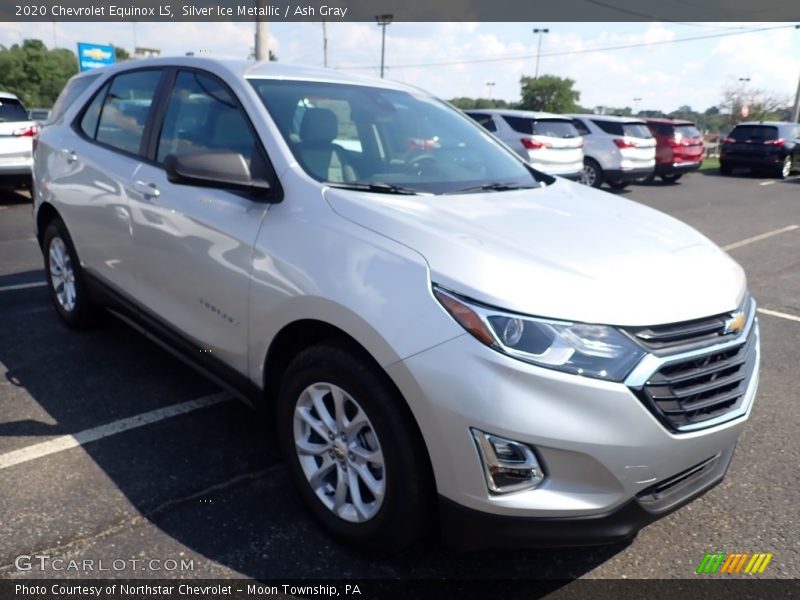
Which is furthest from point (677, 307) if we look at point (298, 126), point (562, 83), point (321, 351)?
point (562, 83)

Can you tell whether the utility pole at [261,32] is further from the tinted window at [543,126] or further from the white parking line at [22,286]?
the white parking line at [22,286]

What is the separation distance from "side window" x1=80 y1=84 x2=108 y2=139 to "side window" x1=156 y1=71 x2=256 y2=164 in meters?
1.00

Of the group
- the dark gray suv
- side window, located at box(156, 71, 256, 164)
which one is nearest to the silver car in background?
the dark gray suv

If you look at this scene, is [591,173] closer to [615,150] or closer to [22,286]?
[615,150]

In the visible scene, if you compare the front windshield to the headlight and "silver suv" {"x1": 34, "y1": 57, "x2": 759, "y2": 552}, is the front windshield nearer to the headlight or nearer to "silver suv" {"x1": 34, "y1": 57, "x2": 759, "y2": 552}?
"silver suv" {"x1": 34, "y1": 57, "x2": 759, "y2": 552}

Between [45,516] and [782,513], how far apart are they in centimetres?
305

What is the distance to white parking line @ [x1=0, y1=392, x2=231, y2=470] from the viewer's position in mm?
3000

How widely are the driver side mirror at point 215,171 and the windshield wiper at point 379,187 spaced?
0.31 metres

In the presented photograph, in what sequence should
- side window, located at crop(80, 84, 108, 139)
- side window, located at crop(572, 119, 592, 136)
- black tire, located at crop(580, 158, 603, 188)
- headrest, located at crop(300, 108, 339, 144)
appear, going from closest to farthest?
1. headrest, located at crop(300, 108, 339, 144)
2. side window, located at crop(80, 84, 108, 139)
3. black tire, located at crop(580, 158, 603, 188)
4. side window, located at crop(572, 119, 592, 136)

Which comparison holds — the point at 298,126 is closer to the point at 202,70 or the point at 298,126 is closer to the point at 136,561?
the point at 202,70

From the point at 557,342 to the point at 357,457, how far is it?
2.78ft

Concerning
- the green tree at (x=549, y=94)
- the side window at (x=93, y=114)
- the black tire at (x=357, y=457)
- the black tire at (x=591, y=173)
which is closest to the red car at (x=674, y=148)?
the black tire at (x=591, y=173)

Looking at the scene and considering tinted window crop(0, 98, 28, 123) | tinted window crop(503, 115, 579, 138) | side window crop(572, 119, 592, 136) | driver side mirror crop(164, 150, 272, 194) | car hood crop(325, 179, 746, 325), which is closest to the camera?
car hood crop(325, 179, 746, 325)

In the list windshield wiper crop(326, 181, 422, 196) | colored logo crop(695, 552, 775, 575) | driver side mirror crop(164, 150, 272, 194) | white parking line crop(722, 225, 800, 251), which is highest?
driver side mirror crop(164, 150, 272, 194)
